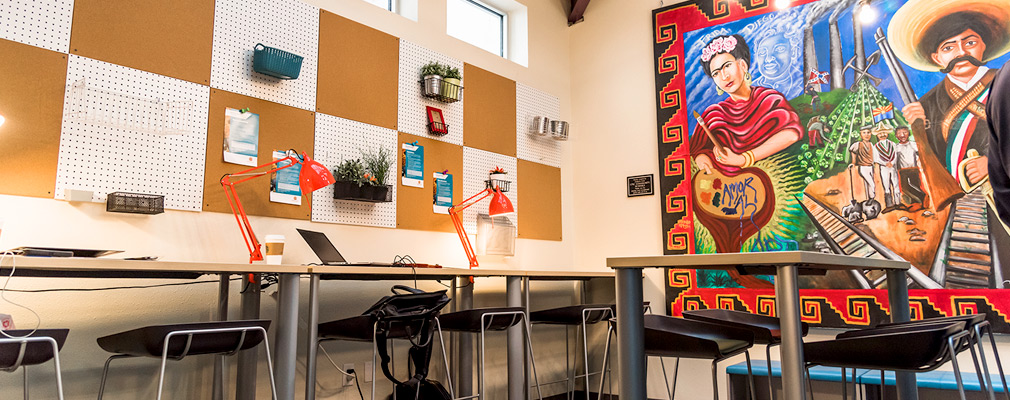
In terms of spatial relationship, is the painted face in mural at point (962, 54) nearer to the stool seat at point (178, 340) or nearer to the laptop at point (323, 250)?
the laptop at point (323, 250)

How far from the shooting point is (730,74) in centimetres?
442

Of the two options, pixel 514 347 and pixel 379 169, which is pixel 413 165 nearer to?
pixel 379 169

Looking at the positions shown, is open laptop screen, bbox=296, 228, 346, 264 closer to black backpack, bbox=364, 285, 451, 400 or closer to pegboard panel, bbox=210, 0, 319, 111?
black backpack, bbox=364, 285, 451, 400

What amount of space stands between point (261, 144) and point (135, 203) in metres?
0.67

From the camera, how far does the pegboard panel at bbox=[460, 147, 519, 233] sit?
425 centimetres

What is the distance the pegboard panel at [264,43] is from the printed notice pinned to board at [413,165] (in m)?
0.66

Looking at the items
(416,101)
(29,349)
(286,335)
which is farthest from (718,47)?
(29,349)

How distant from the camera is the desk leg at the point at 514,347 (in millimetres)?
3469

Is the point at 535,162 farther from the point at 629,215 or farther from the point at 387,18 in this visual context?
the point at 387,18

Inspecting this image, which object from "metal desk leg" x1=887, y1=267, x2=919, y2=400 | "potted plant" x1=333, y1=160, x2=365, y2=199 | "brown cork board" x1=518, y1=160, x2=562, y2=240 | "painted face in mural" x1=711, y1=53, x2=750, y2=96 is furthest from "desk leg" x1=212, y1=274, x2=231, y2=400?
"painted face in mural" x1=711, y1=53, x2=750, y2=96

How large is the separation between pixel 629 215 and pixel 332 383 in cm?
236

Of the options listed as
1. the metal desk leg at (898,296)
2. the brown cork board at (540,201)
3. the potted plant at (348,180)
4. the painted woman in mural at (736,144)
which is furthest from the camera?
the brown cork board at (540,201)

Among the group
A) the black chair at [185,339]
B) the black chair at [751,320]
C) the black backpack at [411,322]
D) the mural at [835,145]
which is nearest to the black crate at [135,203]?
the black chair at [185,339]

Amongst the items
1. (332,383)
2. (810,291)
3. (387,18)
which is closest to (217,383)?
(332,383)
